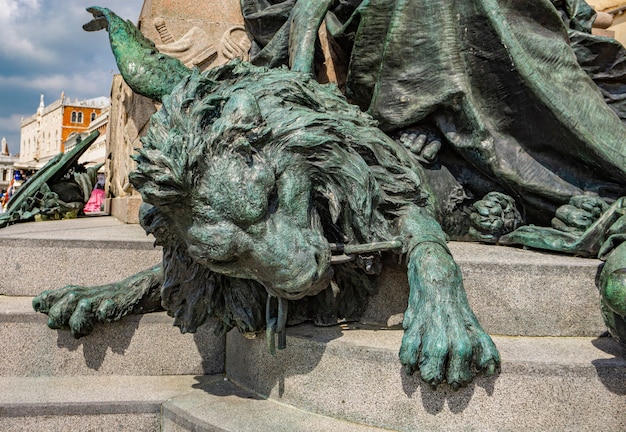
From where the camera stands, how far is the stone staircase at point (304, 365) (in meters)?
1.68

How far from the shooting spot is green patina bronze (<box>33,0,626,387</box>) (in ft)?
5.62

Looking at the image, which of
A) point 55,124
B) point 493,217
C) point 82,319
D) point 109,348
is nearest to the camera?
point 82,319

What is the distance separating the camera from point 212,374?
8.29 ft

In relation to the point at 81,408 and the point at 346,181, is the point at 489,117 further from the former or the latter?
the point at 81,408

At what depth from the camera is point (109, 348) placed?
2.49 meters

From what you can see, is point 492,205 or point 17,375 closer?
point 17,375

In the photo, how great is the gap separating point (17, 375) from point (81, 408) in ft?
1.61

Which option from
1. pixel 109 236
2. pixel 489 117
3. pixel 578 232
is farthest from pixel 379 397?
pixel 109 236

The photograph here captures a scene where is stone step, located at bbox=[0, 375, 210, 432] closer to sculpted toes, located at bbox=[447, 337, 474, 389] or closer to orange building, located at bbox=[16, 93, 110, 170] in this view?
sculpted toes, located at bbox=[447, 337, 474, 389]

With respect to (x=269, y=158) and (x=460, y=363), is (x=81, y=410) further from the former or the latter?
(x=460, y=363)

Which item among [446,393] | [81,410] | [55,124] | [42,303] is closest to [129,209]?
[42,303]

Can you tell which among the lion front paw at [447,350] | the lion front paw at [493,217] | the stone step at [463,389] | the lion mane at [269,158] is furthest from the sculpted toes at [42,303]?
the lion front paw at [493,217]

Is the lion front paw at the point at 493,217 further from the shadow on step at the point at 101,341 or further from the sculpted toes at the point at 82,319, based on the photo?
the sculpted toes at the point at 82,319

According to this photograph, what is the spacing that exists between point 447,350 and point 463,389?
→ 0.48 feet
